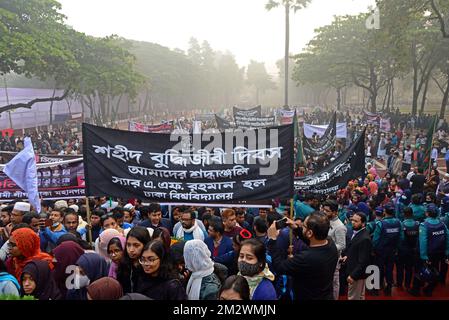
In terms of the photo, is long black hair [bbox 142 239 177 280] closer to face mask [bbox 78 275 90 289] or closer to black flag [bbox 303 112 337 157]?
face mask [bbox 78 275 90 289]

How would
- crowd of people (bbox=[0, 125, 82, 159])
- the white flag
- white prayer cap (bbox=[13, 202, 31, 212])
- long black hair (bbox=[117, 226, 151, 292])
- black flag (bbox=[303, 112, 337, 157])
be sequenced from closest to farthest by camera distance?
long black hair (bbox=[117, 226, 151, 292]) < white prayer cap (bbox=[13, 202, 31, 212]) < the white flag < black flag (bbox=[303, 112, 337, 157]) < crowd of people (bbox=[0, 125, 82, 159])

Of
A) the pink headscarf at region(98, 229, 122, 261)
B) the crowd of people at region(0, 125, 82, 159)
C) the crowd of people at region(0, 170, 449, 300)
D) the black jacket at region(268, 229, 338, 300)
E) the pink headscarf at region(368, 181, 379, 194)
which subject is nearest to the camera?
the crowd of people at region(0, 170, 449, 300)

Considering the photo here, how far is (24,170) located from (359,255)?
464 centimetres

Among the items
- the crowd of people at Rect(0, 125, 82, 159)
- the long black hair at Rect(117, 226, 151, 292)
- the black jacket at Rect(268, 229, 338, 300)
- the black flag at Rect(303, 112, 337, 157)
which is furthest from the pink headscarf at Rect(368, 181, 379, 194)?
the crowd of people at Rect(0, 125, 82, 159)

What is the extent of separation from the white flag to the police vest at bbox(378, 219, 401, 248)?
4.91m

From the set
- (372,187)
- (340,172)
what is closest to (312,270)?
(340,172)

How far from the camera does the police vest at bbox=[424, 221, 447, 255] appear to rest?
5.96 meters

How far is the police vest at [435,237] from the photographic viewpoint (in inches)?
235

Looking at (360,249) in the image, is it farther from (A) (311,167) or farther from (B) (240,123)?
(B) (240,123)

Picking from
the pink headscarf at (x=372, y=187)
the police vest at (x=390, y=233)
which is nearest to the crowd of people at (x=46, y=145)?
the pink headscarf at (x=372, y=187)

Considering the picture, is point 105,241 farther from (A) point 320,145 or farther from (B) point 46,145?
(B) point 46,145

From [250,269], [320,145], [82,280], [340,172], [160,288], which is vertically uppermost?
[320,145]

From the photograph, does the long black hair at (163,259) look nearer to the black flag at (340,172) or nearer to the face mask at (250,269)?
the face mask at (250,269)

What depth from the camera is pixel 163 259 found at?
11.0 feet
